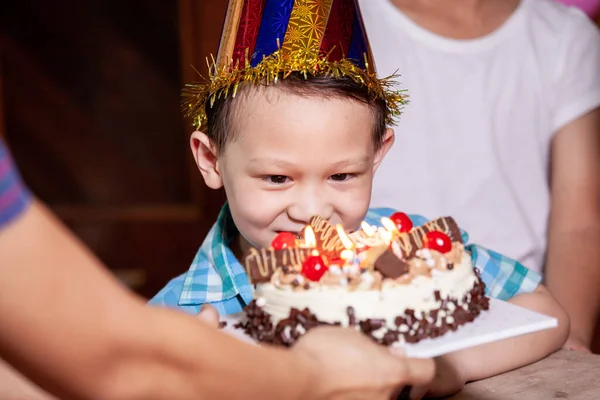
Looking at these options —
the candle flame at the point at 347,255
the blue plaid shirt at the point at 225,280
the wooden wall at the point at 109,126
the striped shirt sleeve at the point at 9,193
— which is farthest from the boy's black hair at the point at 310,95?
the wooden wall at the point at 109,126

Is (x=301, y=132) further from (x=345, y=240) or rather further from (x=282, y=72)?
(x=345, y=240)

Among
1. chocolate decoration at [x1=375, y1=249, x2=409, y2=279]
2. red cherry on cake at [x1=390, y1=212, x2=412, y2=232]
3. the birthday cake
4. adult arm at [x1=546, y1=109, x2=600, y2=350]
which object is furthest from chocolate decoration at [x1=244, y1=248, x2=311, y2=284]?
adult arm at [x1=546, y1=109, x2=600, y2=350]

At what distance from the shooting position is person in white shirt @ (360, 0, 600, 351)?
1948mm

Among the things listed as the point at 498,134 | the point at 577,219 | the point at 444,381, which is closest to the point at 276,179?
the point at 444,381

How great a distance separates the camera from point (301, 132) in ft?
4.41

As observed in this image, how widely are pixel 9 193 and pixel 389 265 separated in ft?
1.96

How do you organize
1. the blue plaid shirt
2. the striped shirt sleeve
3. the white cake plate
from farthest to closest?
the blue plaid shirt, the white cake plate, the striped shirt sleeve

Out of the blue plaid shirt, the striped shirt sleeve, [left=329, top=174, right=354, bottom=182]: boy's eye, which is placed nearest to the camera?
the striped shirt sleeve

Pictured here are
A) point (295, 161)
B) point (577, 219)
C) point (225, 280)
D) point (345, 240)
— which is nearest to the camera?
point (345, 240)

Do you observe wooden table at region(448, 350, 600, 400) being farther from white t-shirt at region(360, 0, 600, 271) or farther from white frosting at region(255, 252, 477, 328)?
white t-shirt at region(360, 0, 600, 271)

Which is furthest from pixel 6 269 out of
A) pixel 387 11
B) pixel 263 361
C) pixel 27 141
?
pixel 27 141

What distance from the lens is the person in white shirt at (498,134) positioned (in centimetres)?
195

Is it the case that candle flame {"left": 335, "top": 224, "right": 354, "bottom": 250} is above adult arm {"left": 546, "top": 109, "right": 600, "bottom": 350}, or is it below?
above

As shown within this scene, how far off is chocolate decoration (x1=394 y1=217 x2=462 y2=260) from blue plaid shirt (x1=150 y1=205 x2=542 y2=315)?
28 cm
